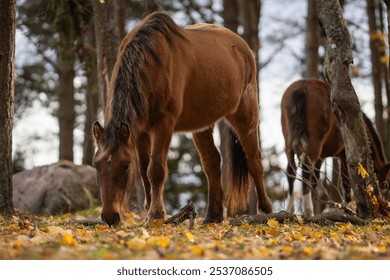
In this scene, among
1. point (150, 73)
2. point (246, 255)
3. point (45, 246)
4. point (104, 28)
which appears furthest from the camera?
point (104, 28)

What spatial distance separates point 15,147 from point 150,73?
12619mm

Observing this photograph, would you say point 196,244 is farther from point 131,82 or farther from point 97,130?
point 131,82

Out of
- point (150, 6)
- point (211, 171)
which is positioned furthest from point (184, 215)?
point (150, 6)

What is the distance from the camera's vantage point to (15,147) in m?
18.5

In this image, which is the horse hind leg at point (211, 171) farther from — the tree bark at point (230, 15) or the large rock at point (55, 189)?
the tree bark at point (230, 15)

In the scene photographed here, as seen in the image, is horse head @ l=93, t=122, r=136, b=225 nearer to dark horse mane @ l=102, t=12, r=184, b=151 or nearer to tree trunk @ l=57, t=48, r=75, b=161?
dark horse mane @ l=102, t=12, r=184, b=151

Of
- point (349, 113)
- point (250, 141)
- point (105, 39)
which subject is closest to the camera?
point (349, 113)

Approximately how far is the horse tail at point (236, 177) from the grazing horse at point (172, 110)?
14mm

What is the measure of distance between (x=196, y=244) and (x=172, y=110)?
2429 millimetres

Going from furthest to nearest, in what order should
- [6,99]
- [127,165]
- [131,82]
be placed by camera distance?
1. [6,99]
2. [131,82]
3. [127,165]

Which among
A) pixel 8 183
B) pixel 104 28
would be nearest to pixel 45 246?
pixel 8 183

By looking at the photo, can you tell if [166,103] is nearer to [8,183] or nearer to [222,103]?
[222,103]

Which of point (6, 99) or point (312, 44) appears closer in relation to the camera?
point (6, 99)

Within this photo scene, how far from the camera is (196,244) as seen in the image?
4969 mm
